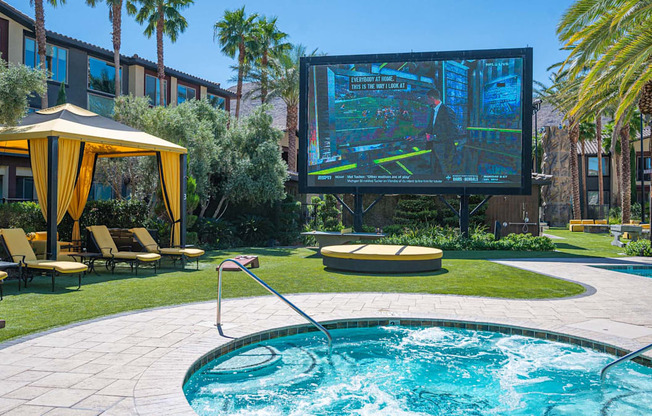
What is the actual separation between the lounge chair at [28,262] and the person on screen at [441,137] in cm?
1242

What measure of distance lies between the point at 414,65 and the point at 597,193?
41.4m

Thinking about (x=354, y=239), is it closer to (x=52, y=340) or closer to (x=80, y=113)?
(x=80, y=113)

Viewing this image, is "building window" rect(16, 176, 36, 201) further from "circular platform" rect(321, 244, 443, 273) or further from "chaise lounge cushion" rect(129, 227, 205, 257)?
"circular platform" rect(321, 244, 443, 273)

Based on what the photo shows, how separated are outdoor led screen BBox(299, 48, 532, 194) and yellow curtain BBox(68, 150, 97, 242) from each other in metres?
7.42

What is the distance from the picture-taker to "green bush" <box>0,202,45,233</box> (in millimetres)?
14094

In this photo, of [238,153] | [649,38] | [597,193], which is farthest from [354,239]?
[597,193]

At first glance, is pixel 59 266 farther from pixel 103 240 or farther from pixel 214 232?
pixel 214 232

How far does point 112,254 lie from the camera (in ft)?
39.0

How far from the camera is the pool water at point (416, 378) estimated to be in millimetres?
5020

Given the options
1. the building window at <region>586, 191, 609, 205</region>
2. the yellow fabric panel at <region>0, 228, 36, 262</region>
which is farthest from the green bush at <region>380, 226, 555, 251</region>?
the building window at <region>586, 191, 609, 205</region>

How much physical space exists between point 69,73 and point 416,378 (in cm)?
2715

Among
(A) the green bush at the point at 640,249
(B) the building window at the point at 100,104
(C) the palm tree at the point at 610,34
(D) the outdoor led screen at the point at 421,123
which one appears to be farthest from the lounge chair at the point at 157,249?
(B) the building window at the point at 100,104

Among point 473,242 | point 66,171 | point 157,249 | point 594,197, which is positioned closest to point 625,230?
point 473,242

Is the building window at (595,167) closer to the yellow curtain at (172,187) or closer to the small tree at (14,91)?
the yellow curtain at (172,187)
